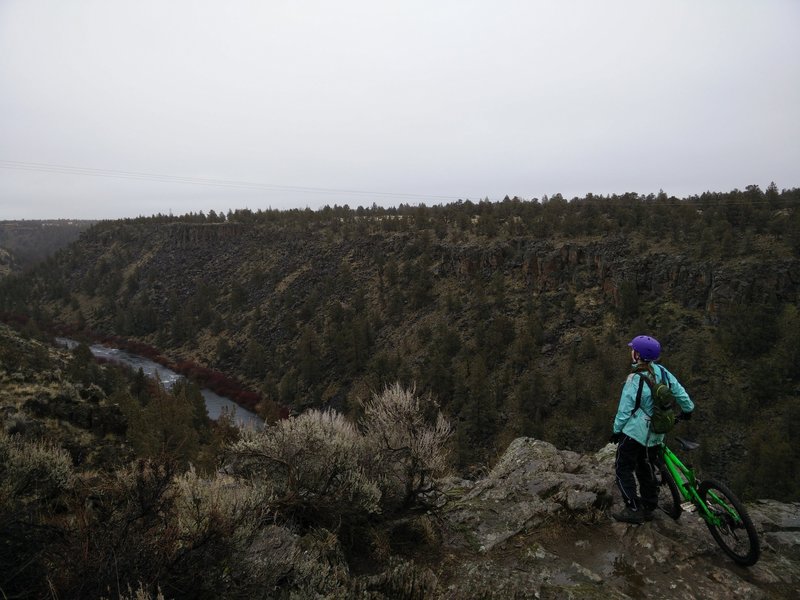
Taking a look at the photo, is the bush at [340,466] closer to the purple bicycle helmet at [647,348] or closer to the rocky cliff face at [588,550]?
the rocky cliff face at [588,550]

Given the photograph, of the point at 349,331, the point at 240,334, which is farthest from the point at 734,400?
the point at 240,334

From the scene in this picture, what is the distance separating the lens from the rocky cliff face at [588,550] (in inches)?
163

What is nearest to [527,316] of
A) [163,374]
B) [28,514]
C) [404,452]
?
[404,452]

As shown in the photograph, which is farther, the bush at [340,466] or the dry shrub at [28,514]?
the bush at [340,466]

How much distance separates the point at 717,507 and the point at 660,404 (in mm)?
1197

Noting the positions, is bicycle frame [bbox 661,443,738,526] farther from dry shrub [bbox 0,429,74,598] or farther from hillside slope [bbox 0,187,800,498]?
hillside slope [bbox 0,187,800,498]

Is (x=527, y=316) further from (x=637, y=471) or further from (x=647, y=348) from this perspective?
(x=647, y=348)

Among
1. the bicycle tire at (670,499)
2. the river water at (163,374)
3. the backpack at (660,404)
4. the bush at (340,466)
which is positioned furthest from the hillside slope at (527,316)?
the bush at (340,466)

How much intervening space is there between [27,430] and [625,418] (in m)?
12.1

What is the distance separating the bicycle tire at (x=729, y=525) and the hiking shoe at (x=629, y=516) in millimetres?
649

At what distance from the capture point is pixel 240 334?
53719mm

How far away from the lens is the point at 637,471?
15.9 ft

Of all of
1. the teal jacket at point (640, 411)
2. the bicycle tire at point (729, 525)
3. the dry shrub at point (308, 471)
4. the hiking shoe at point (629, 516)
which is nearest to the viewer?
the bicycle tire at point (729, 525)

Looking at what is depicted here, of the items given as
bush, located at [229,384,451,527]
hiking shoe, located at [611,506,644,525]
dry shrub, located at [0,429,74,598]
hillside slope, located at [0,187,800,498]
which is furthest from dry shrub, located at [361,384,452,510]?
hillside slope, located at [0,187,800,498]
